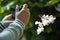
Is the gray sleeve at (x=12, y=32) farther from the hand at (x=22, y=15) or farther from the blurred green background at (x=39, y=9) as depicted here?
the blurred green background at (x=39, y=9)

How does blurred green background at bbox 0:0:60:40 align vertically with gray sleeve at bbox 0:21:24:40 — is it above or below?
above

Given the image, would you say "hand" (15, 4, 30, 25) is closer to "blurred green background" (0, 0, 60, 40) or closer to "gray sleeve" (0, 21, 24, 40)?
"gray sleeve" (0, 21, 24, 40)

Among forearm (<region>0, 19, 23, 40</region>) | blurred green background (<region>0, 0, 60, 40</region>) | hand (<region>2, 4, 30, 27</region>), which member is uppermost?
blurred green background (<region>0, 0, 60, 40</region>)

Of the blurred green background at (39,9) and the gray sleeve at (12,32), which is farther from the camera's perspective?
the blurred green background at (39,9)

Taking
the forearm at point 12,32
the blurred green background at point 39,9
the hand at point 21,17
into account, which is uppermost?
the blurred green background at point 39,9

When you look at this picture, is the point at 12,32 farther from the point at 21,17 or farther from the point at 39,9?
the point at 39,9

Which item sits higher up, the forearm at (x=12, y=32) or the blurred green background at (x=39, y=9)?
the blurred green background at (x=39, y=9)

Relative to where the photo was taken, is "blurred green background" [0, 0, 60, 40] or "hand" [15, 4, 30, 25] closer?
"hand" [15, 4, 30, 25]

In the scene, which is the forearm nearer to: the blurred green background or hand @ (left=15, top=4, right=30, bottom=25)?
hand @ (left=15, top=4, right=30, bottom=25)

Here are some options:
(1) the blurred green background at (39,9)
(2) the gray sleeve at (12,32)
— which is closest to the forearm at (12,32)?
(2) the gray sleeve at (12,32)

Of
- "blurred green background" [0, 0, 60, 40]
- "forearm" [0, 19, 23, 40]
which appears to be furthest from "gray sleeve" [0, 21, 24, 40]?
"blurred green background" [0, 0, 60, 40]

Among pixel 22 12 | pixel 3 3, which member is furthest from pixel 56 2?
pixel 22 12
